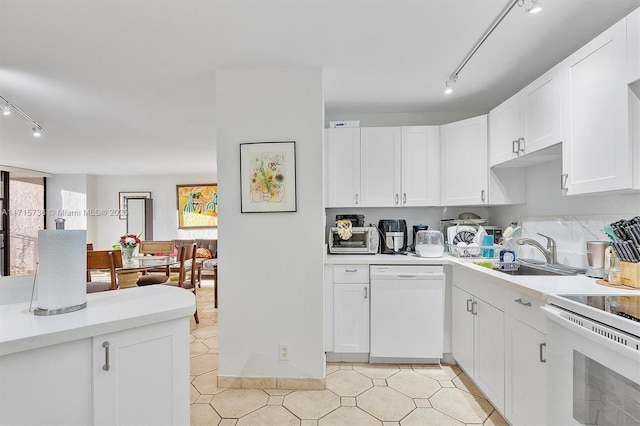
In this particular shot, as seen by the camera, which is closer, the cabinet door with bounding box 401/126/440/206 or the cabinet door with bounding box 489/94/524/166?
the cabinet door with bounding box 489/94/524/166

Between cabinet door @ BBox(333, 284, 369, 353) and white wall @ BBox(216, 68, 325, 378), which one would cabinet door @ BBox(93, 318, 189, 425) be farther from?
cabinet door @ BBox(333, 284, 369, 353)

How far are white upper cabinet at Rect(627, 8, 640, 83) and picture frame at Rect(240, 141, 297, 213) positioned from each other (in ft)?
5.98

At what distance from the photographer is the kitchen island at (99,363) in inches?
36.3

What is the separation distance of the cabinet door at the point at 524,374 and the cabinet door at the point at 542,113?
1.16 m

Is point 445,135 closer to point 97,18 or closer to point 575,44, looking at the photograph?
point 575,44

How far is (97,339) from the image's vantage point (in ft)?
3.40

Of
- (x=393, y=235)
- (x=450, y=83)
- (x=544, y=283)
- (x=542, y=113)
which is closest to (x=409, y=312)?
(x=393, y=235)

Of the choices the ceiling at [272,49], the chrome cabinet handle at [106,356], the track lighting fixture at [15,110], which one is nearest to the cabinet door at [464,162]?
the ceiling at [272,49]

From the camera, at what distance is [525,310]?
5.16 ft

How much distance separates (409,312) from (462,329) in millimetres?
405

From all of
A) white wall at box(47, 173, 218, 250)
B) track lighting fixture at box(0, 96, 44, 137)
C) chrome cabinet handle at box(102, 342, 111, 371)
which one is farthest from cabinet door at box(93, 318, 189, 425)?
white wall at box(47, 173, 218, 250)

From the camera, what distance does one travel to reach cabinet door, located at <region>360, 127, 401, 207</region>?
2.86 m

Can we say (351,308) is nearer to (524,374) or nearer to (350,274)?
(350,274)

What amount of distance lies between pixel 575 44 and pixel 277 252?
2418 millimetres
